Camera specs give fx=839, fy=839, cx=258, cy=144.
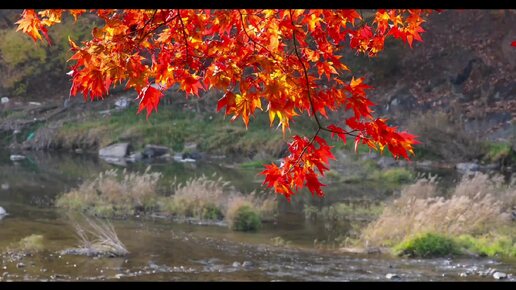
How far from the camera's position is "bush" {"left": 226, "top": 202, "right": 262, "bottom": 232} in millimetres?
12711

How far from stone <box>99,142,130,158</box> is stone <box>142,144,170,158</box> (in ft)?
1.86

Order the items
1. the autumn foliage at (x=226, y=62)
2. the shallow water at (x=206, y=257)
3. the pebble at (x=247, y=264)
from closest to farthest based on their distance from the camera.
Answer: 1. the autumn foliage at (x=226, y=62)
2. the shallow water at (x=206, y=257)
3. the pebble at (x=247, y=264)

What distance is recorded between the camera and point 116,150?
24.2m

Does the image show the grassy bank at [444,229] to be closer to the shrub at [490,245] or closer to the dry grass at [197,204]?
the shrub at [490,245]

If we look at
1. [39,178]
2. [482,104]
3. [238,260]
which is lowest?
[238,260]

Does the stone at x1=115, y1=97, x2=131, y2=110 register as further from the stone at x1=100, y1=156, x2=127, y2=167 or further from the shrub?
the shrub

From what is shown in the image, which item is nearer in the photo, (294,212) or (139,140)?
(294,212)

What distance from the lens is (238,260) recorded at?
399 inches

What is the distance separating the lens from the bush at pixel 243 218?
12711 mm

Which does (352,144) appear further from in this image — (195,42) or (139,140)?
(195,42)

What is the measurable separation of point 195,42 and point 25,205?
10712 mm

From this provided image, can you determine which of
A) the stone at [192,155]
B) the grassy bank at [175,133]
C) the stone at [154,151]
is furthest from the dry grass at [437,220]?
the stone at [154,151]

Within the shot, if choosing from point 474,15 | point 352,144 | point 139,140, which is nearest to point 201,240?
point 352,144

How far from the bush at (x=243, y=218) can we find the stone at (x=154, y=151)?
11.3 metres
